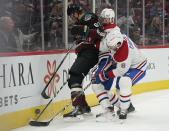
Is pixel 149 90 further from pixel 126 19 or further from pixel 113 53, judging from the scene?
pixel 113 53

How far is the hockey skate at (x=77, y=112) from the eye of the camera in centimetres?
441

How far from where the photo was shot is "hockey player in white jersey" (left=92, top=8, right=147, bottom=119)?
425cm

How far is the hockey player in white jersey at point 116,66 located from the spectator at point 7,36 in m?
0.96

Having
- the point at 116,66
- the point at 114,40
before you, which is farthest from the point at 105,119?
the point at 114,40

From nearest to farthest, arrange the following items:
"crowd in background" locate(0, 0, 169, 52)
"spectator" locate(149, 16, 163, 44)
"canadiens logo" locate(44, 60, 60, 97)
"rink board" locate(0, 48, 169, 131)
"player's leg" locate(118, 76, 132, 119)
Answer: "rink board" locate(0, 48, 169, 131), "crowd in background" locate(0, 0, 169, 52), "player's leg" locate(118, 76, 132, 119), "canadiens logo" locate(44, 60, 60, 97), "spectator" locate(149, 16, 163, 44)

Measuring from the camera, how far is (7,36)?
4.16 m

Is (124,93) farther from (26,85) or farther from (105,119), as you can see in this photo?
(26,85)

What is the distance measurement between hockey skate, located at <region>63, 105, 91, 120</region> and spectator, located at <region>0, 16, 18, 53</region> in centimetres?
90

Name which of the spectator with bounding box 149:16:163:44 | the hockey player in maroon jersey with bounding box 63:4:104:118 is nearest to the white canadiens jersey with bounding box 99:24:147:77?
the hockey player in maroon jersey with bounding box 63:4:104:118

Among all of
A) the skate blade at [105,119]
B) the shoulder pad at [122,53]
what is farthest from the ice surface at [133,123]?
the shoulder pad at [122,53]

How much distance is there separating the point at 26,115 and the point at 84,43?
1025mm

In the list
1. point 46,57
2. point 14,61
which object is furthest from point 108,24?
point 14,61

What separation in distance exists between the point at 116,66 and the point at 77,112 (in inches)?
26.4

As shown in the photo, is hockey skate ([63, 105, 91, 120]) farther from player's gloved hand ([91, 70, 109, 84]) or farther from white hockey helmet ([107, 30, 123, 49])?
white hockey helmet ([107, 30, 123, 49])
